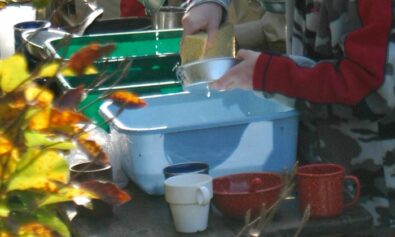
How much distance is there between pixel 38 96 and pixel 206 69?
131 cm

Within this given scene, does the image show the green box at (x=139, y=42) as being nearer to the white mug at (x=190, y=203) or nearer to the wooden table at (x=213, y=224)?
the wooden table at (x=213, y=224)

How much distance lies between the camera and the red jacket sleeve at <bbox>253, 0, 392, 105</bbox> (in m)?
1.95

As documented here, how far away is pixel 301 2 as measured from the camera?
234 cm

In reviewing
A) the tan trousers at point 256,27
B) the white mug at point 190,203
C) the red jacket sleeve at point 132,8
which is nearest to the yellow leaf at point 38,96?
the white mug at point 190,203

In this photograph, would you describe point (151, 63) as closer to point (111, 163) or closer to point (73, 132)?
point (111, 163)

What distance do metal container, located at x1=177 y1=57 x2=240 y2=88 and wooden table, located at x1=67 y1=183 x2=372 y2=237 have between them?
0.40 m

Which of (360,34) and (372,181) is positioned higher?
(360,34)

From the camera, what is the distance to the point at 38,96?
3.29 ft

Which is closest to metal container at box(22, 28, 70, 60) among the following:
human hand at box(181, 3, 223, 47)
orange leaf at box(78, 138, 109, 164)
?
human hand at box(181, 3, 223, 47)

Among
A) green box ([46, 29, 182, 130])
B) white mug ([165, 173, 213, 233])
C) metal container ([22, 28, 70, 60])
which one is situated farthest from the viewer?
metal container ([22, 28, 70, 60])

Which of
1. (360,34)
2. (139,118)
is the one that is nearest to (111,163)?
(139,118)

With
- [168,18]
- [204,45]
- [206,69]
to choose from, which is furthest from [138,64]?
[168,18]

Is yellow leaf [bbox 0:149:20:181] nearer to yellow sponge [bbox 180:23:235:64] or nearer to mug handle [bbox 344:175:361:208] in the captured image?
mug handle [bbox 344:175:361:208]

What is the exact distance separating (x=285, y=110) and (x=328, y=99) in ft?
0.63
